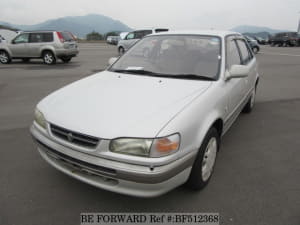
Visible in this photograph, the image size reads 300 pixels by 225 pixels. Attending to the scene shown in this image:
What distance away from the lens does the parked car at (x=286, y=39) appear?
99.3ft

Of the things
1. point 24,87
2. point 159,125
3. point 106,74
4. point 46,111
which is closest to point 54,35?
point 24,87

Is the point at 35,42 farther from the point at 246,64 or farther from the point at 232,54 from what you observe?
the point at 232,54

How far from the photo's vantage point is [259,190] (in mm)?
2541

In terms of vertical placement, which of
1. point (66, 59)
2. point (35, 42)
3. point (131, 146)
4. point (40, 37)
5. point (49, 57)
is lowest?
point (66, 59)

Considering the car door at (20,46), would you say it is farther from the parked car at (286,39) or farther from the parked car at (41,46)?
the parked car at (286,39)

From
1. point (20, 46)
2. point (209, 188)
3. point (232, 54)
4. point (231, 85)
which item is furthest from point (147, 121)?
point (20, 46)

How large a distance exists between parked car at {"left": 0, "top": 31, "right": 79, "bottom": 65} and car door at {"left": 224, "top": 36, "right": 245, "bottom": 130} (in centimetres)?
1031

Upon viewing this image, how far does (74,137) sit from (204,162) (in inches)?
51.8

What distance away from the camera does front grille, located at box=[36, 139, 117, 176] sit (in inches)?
76.2

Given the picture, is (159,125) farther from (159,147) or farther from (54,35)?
(54,35)

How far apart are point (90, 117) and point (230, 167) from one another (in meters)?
1.90

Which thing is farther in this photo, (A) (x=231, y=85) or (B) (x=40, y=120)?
(A) (x=231, y=85)

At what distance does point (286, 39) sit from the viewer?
30.5m

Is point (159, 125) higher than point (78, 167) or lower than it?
higher
